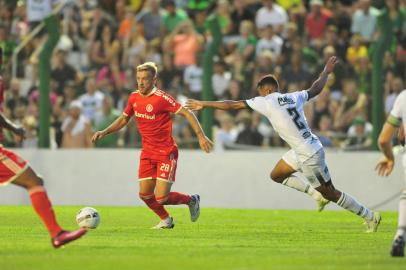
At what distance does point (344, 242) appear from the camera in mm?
13094

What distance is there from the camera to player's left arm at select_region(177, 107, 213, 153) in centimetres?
1403

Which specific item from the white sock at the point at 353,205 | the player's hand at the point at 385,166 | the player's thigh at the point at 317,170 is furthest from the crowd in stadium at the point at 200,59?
the player's hand at the point at 385,166

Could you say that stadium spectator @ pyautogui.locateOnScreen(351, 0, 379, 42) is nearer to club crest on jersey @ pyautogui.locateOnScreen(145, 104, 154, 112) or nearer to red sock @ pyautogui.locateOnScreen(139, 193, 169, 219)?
club crest on jersey @ pyautogui.locateOnScreen(145, 104, 154, 112)

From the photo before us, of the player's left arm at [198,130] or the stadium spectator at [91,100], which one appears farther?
Answer: the stadium spectator at [91,100]

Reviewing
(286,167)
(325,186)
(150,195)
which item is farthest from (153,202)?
(325,186)

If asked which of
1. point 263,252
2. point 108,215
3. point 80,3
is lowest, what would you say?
point 108,215

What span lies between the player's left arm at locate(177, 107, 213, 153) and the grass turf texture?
107 cm

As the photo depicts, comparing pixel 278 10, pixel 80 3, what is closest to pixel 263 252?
pixel 278 10

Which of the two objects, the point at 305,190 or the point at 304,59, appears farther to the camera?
the point at 304,59

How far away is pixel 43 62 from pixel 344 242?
384 inches

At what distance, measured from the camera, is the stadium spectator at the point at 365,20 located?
78.3 ft

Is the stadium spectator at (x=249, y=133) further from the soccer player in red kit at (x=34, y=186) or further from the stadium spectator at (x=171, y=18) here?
the soccer player in red kit at (x=34, y=186)

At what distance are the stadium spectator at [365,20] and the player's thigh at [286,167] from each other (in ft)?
27.9

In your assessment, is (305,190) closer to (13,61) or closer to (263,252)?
(263,252)
